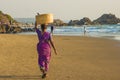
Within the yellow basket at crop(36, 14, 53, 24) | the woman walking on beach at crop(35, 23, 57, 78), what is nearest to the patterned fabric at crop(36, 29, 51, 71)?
the woman walking on beach at crop(35, 23, 57, 78)

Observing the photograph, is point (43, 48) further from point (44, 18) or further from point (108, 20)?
point (108, 20)

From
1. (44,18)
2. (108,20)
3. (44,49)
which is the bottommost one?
(108,20)

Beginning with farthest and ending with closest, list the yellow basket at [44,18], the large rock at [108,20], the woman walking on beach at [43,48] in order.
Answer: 1. the large rock at [108,20]
2. the woman walking on beach at [43,48]
3. the yellow basket at [44,18]

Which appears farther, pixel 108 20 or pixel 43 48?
pixel 108 20

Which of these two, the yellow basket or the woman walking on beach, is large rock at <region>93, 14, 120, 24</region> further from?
the yellow basket

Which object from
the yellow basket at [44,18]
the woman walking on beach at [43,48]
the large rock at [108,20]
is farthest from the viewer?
the large rock at [108,20]

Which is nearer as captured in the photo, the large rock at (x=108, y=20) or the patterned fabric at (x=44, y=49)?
the patterned fabric at (x=44, y=49)

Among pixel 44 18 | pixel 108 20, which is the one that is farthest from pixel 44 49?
pixel 108 20

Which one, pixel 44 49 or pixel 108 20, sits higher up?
pixel 44 49

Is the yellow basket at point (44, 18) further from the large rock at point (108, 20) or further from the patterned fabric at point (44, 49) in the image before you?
the large rock at point (108, 20)

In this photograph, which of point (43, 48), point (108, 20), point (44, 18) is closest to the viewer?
point (44, 18)

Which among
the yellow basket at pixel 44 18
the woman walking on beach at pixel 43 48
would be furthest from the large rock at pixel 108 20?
the yellow basket at pixel 44 18

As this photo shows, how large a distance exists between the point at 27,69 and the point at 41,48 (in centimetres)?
179

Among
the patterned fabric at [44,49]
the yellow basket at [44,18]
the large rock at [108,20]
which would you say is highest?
the yellow basket at [44,18]
